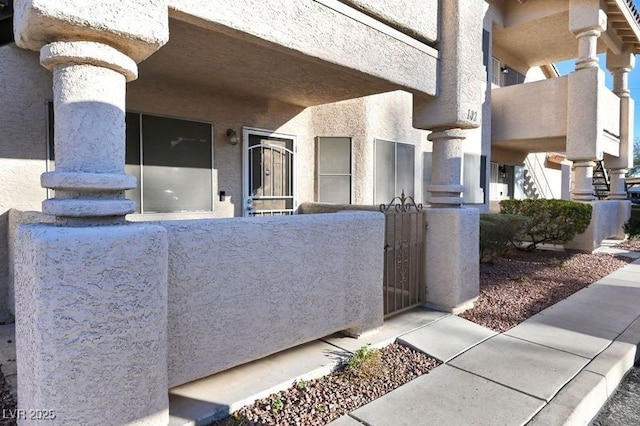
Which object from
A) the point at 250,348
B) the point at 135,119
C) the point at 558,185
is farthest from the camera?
the point at 558,185

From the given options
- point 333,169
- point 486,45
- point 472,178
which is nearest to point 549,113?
point 486,45

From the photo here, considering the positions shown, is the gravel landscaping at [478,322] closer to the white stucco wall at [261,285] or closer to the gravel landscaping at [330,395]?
the gravel landscaping at [330,395]

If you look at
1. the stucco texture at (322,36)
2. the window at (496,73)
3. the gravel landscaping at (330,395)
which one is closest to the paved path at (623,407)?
the gravel landscaping at (330,395)

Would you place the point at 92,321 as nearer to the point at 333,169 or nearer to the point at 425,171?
the point at 333,169

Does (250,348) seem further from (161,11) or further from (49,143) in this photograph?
(49,143)

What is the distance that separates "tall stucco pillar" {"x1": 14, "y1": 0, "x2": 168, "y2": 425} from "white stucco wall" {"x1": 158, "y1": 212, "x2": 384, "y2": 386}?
327 mm

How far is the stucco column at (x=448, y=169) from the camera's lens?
17.5 ft

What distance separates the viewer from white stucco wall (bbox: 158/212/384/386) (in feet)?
9.39

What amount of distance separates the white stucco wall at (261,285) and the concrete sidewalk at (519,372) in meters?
0.90

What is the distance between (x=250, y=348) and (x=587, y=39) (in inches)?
475

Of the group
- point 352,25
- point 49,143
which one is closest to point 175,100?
point 49,143

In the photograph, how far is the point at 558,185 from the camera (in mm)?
19469

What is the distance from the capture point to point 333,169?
27.5ft

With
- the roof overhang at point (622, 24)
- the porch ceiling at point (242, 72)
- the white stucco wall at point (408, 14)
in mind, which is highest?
the roof overhang at point (622, 24)
